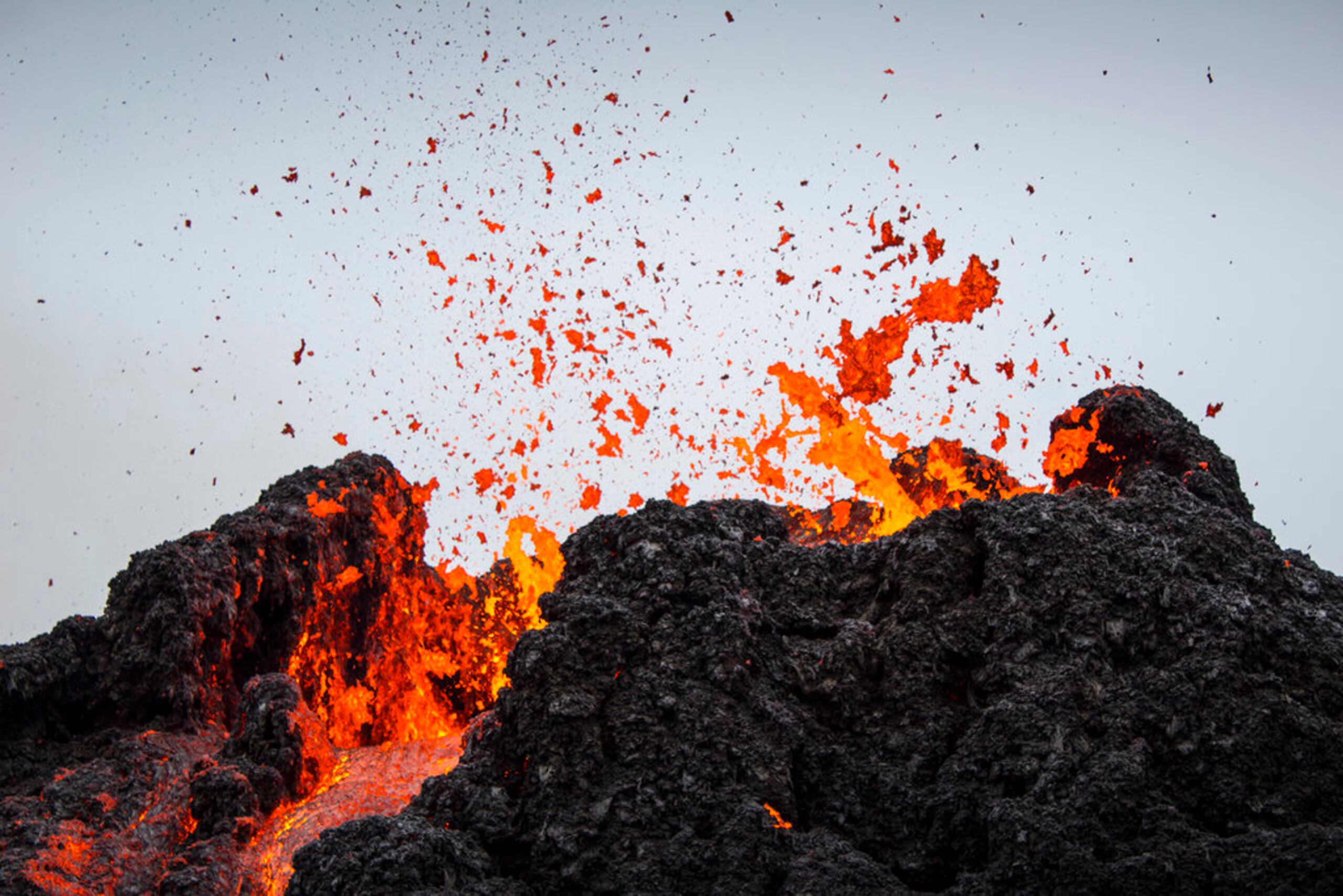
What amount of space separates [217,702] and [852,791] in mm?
10559

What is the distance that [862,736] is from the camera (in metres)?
8.16

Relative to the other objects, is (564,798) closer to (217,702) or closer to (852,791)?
(852,791)

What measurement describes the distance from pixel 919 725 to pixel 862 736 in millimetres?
479

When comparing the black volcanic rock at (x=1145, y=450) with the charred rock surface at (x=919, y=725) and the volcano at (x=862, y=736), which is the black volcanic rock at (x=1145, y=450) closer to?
the volcano at (x=862, y=736)

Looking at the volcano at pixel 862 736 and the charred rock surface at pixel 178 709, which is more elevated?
the charred rock surface at pixel 178 709

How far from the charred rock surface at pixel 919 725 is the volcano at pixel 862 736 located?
23 mm

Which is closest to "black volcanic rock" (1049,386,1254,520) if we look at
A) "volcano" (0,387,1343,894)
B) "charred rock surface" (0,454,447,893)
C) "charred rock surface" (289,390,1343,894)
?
"volcano" (0,387,1343,894)

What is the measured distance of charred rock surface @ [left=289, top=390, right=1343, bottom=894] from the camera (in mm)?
6961

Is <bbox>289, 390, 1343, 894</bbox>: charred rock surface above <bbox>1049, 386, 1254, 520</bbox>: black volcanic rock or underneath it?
underneath

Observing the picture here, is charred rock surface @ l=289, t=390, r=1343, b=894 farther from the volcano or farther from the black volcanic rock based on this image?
the black volcanic rock

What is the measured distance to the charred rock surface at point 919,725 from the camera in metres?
6.96

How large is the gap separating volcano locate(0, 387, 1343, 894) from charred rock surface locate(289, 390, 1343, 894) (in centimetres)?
2

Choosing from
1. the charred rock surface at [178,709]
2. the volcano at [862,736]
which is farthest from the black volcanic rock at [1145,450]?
the charred rock surface at [178,709]

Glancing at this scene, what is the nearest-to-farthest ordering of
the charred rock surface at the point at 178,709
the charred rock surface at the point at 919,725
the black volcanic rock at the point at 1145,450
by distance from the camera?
1. the charred rock surface at the point at 919,725
2. the charred rock surface at the point at 178,709
3. the black volcanic rock at the point at 1145,450
